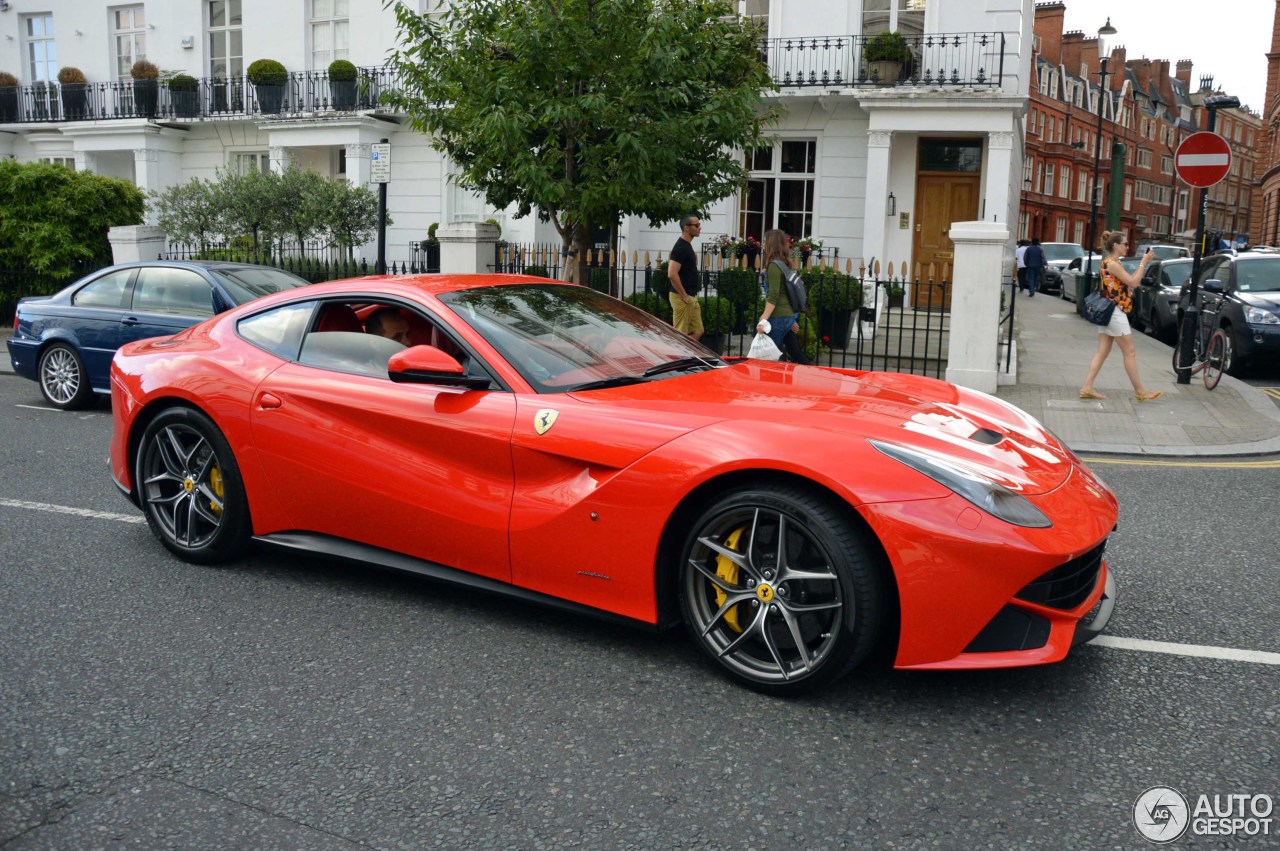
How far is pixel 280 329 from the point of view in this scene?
495 cm

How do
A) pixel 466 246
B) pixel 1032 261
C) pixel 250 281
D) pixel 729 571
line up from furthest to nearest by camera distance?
pixel 1032 261 < pixel 466 246 < pixel 250 281 < pixel 729 571

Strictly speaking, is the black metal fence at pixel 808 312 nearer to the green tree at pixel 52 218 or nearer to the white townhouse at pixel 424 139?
the white townhouse at pixel 424 139

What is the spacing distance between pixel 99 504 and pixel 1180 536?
6.25 meters

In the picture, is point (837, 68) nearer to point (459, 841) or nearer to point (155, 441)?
point (155, 441)

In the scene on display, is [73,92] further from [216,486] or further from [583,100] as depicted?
[216,486]

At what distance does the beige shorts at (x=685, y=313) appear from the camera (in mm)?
11398

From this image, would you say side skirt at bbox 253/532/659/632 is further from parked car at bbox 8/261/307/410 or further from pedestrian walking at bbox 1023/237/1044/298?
pedestrian walking at bbox 1023/237/1044/298

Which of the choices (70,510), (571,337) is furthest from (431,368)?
(70,510)

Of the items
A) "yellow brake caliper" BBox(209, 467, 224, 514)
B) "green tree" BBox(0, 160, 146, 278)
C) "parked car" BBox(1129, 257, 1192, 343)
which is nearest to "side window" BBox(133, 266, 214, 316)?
"yellow brake caliper" BBox(209, 467, 224, 514)

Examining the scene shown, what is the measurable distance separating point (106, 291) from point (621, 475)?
862 centimetres

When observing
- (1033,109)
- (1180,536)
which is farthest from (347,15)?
(1033,109)

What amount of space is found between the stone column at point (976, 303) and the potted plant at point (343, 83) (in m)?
17.2

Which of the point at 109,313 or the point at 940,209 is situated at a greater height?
the point at 940,209

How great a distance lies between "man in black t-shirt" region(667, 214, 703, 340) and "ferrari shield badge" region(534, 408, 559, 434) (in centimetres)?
707
